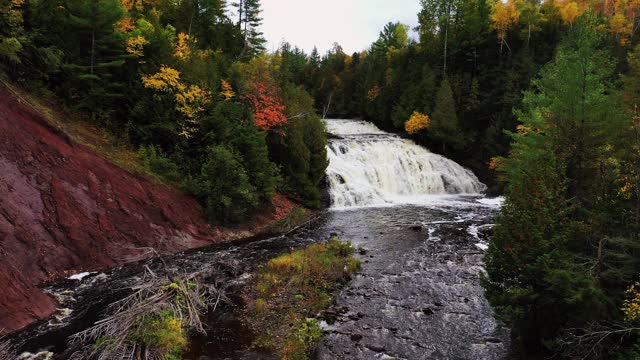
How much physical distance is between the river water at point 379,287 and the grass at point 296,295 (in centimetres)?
42

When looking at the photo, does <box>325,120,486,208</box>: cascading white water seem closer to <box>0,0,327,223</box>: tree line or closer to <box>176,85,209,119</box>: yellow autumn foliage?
<box>0,0,327,223</box>: tree line

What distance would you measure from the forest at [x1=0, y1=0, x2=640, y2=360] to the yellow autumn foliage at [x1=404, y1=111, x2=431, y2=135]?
0.28m

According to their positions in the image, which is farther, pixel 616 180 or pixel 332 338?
pixel 332 338

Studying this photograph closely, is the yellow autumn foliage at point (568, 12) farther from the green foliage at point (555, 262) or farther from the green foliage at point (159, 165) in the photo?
the green foliage at point (159, 165)

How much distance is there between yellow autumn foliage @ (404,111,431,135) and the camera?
4181cm

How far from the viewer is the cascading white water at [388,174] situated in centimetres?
2944

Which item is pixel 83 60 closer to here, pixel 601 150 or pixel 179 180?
pixel 179 180

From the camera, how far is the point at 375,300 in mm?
12219

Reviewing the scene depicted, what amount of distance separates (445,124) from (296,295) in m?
32.6

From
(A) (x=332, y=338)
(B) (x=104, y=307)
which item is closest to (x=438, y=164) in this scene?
(A) (x=332, y=338)

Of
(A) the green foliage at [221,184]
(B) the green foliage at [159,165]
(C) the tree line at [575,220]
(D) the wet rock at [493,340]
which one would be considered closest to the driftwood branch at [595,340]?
(C) the tree line at [575,220]

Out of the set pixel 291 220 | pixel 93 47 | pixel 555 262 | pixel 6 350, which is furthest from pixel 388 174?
pixel 6 350

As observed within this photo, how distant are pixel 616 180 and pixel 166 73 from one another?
1853 cm

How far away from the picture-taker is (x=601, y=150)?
1155 cm
